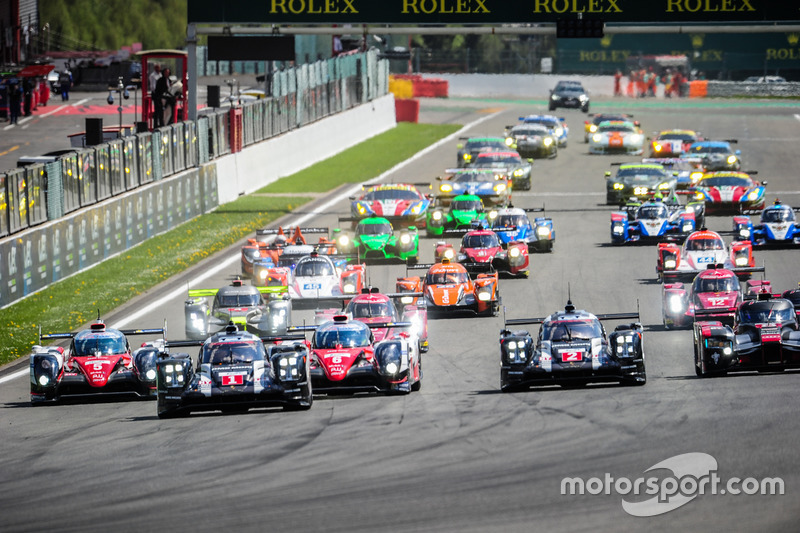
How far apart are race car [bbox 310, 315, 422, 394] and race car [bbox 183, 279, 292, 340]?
486 centimetres

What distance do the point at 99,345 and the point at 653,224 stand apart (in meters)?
21.3

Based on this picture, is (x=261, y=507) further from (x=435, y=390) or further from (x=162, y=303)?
(x=162, y=303)

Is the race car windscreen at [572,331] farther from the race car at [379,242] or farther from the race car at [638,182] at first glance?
the race car at [638,182]

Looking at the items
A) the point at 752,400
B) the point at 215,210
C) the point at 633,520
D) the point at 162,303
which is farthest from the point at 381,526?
the point at 215,210

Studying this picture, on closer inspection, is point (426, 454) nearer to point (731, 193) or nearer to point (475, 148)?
point (731, 193)

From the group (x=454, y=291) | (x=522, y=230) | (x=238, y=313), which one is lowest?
(x=238, y=313)

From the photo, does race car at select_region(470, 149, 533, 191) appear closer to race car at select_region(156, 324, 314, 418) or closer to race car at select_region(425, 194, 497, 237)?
race car at select_region(425, 194, 497, 237)

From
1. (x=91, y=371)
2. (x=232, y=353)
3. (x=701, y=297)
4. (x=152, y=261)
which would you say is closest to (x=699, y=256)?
(x=701, y=297)

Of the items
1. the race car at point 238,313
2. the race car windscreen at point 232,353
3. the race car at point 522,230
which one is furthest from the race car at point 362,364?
the race car at point 522,230

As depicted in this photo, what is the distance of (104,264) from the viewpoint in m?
43.7

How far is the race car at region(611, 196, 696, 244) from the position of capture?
45.6 m

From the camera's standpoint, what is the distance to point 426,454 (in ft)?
74.0

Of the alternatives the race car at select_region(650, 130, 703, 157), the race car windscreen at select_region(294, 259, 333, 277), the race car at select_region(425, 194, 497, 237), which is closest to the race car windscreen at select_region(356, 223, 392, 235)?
the race car at select_region(425, 194, 497, 237)

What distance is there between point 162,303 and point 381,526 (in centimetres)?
2069
